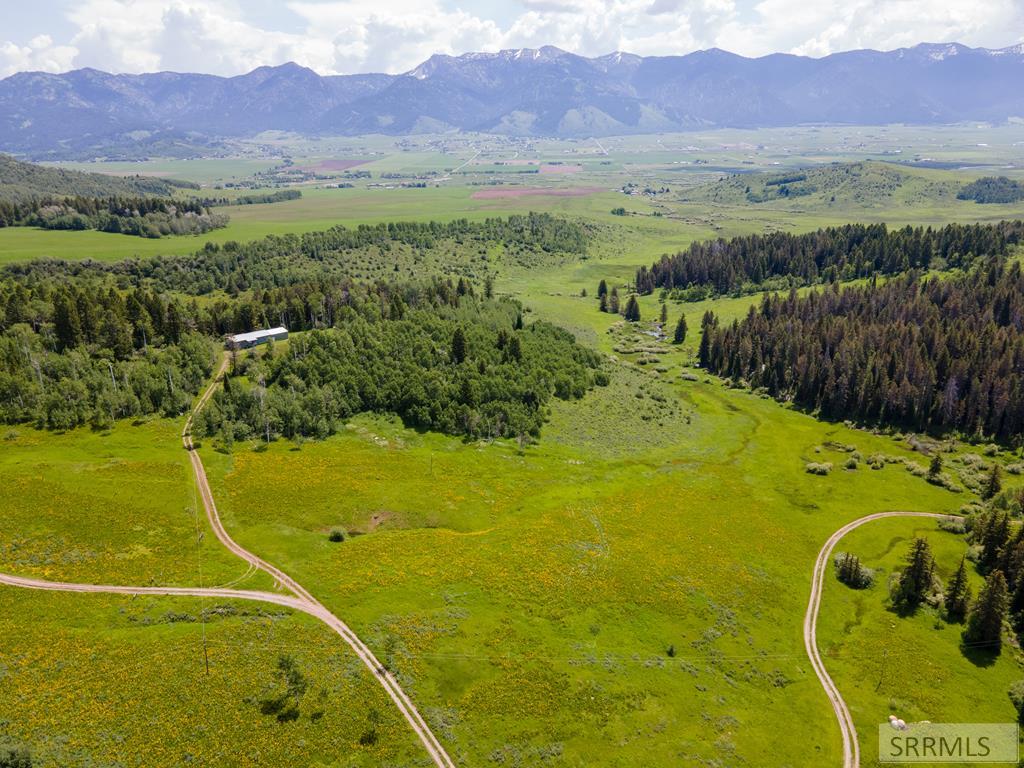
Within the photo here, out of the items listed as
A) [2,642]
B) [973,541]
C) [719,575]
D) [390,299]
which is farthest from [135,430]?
[973,541]

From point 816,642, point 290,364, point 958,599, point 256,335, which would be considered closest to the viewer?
point 816,642

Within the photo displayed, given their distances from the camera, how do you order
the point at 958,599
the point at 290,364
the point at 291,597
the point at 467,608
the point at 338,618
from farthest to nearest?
the point at 290,364
the point at 958,599
the point at 467,608
the point at 291,597
the point at 338,618

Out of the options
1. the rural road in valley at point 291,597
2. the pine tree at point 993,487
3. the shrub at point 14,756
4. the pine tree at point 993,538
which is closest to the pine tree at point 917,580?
the pine tree at point 993,538

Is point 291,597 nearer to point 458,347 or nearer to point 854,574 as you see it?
point 854,574

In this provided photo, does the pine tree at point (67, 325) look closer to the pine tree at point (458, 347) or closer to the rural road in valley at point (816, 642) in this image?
the pine tree at point (458, 347)

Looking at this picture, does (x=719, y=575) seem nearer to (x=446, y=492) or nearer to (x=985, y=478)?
(x=446, y=492)

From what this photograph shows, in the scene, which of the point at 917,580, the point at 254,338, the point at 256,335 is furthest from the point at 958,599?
the point at 256,335

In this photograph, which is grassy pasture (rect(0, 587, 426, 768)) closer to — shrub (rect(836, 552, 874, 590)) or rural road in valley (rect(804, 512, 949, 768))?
rural road in valley (rect(804, 512, 949, 768))
